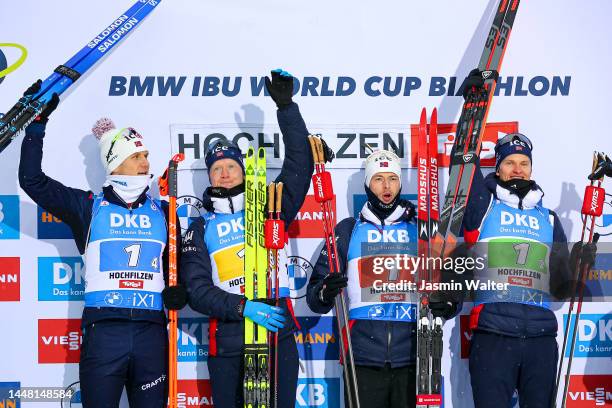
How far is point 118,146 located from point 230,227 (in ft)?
2.54

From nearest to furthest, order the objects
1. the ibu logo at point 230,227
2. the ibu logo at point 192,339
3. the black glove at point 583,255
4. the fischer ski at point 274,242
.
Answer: the fischer ski at point 274,242
the ibu logo at point 230,227
the black glove at point 583,255
the ibu logo at point 192,339

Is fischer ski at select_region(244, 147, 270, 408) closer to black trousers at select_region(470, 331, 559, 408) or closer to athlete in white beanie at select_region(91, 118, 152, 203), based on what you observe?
athlete in white beanie at select_region(91, 118, 152, 203)

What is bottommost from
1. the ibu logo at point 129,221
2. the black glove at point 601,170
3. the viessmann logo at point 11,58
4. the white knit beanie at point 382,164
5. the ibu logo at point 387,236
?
the ibu logo at point 387,236

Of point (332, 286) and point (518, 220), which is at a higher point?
point (518, 220)

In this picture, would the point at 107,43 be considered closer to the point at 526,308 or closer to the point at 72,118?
the point at 72,118

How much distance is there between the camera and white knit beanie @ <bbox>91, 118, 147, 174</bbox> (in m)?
4.55

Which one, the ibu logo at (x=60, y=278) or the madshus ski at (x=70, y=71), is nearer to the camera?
the madshus ski at (x=70, y=71)

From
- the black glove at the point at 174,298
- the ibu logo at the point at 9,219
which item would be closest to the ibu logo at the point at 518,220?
the black glove at the point at 174,298

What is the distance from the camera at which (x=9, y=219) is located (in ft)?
16.7

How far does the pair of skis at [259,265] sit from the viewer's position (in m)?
4.27

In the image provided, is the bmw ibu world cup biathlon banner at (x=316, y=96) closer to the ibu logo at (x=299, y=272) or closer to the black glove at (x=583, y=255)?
the ibu logo at (x=299, y=272)

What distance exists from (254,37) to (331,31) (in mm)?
493

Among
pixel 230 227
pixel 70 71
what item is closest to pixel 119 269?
pixel 230 227

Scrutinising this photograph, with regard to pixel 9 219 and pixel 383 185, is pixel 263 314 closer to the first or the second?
pixel 383 185
